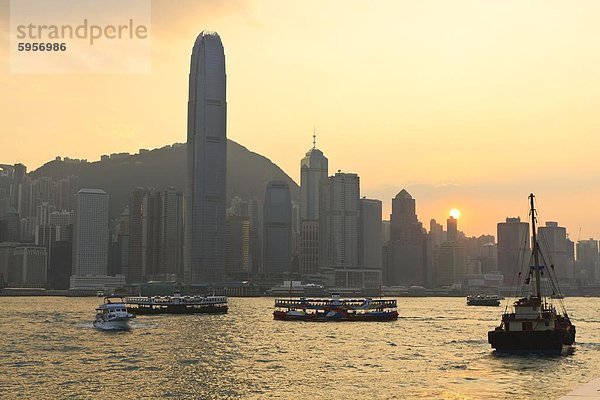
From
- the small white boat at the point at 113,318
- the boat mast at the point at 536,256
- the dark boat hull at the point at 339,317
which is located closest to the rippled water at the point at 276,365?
the small white boat at the point at 113,318

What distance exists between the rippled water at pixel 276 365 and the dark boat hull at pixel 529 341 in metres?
2.63

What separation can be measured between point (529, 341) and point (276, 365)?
32.8 meters

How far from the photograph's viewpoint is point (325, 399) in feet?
236

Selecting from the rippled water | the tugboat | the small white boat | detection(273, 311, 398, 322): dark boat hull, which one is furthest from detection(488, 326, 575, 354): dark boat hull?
detection(273, 311, 398, 322): dark boat hull

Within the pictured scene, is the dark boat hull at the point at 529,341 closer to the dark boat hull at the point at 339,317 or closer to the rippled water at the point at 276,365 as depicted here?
the rippled water at the point at 276,365

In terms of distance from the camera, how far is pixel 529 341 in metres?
102

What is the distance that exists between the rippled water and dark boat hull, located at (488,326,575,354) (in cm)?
263

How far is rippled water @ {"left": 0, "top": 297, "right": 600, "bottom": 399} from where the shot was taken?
76188 mm

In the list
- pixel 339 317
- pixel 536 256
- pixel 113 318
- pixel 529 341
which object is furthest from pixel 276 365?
pixel 339 317

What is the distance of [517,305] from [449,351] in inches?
639

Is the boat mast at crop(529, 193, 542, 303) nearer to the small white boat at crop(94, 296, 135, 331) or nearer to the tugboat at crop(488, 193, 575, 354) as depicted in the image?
the tugboat at crop(488, 193, 575, 354)

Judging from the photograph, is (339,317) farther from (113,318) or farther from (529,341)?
(529,341)

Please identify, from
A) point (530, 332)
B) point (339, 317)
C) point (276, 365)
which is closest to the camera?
point (276, 365)

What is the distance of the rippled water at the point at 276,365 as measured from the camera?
250 ft
